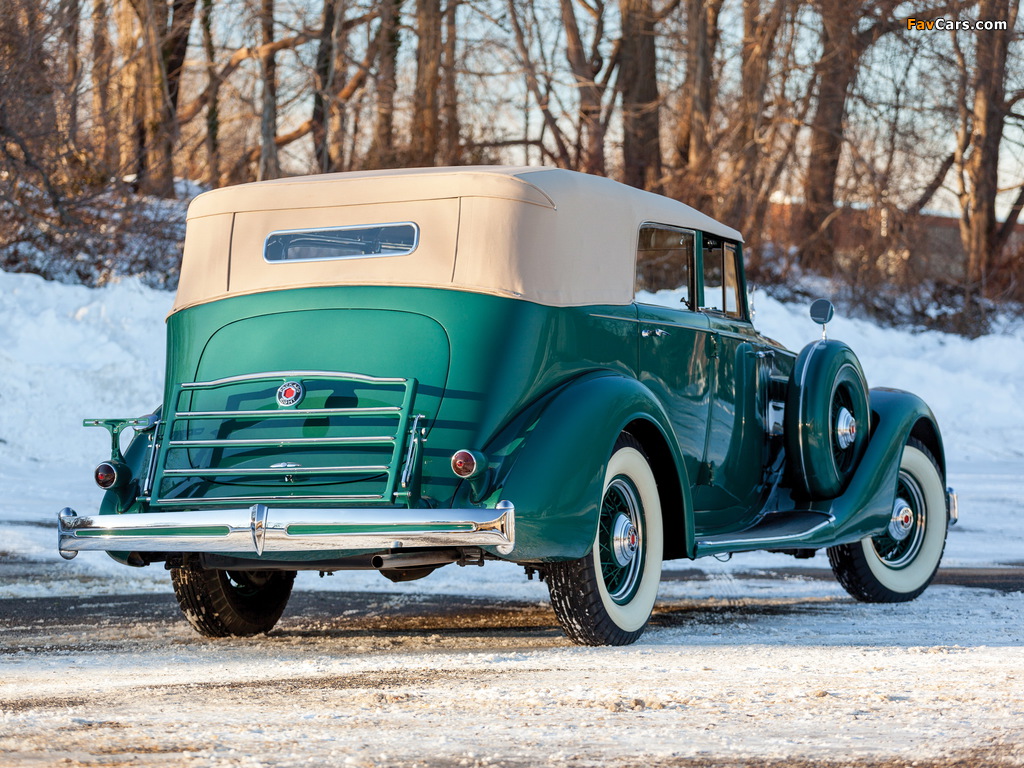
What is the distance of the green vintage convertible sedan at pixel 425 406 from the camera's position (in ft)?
17.6

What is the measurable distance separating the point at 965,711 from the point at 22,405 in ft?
39.4

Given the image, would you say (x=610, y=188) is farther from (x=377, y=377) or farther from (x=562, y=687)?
(x=562, y=687)

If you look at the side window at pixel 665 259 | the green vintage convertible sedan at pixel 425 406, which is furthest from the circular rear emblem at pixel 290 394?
the side window at pixel 665 259

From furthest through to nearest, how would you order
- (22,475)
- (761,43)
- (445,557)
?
1. (761,43)
2. (22,475)
3. (445,557)

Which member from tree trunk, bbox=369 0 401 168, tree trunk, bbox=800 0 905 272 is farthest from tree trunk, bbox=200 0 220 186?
tree trunk, bbox=800 0 905 272

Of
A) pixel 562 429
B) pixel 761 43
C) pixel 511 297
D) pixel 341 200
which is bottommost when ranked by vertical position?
pixel 562 429

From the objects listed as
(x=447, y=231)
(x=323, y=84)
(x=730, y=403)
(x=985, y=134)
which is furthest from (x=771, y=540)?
(x=985, y=134)

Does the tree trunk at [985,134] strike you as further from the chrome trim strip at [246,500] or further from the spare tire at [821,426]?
the chrome trim strip at [246,500]

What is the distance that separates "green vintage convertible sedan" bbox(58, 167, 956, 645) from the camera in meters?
5.37

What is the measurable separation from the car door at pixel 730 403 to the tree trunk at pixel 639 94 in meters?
16.0

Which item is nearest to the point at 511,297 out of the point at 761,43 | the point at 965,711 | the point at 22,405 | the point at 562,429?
the point at 562,429

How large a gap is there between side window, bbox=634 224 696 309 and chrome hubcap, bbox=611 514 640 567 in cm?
121

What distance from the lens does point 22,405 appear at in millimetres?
14250

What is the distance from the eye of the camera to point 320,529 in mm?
5141
